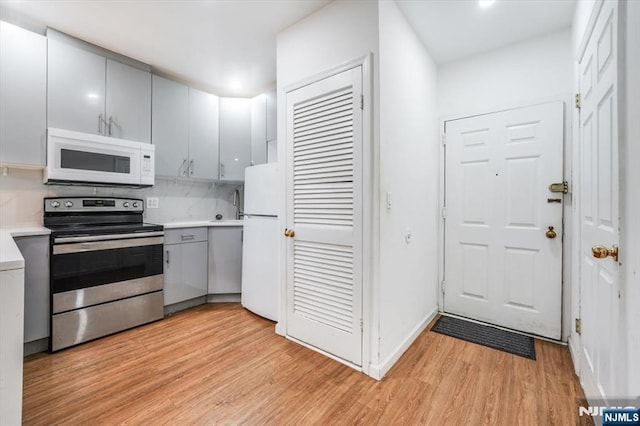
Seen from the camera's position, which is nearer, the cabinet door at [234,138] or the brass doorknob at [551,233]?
the brass doorknob at [551,233]

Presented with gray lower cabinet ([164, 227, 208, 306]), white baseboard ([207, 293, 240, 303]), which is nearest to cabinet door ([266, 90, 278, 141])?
gray lower cabinet ([164, 227, 208, 306])

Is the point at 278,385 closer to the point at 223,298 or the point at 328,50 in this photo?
the point at 223,298

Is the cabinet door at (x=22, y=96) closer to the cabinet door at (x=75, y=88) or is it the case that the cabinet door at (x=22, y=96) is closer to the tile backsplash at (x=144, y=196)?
the cabinet door at (x=75, y=88)

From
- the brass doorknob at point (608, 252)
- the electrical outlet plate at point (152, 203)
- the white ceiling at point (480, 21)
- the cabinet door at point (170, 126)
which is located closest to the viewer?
the brass doorknob at point (608, 252)

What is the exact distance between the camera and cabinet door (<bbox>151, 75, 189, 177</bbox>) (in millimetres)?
2830

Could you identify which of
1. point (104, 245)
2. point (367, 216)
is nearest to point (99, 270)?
point (104, 245)

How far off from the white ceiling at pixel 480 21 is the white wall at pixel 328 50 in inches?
16.3

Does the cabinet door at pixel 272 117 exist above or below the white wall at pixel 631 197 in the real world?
above

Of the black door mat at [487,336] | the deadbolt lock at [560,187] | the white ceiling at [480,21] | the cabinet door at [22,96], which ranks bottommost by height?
the black door mat at [487,336]

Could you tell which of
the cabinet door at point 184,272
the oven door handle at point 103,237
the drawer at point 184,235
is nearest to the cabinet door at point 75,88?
the oven door handle at point 103,237

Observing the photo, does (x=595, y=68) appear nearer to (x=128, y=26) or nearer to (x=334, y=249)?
(x=334, y=249)

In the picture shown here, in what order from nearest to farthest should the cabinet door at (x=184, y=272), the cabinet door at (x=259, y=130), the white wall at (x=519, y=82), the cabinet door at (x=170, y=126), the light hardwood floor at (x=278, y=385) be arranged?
the light hardwood floor at (x=278, y=385)
the white wall at (x=519, y=82)
the cabinet door at (x=184, y=272)
the cabinet door at (x=170, y=126)
the cabinet door at (x=259, y=130)

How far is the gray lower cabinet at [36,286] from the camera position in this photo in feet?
6.40

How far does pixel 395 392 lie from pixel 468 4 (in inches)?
103
